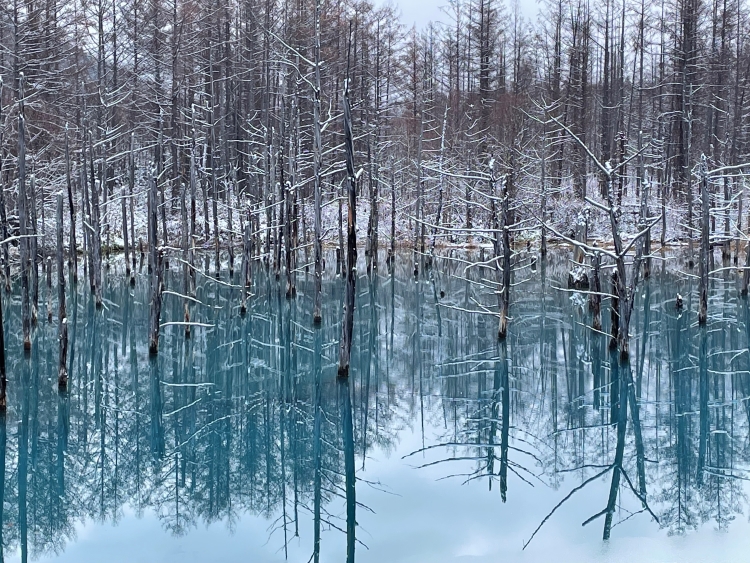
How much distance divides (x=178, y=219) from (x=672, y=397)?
25505 mm

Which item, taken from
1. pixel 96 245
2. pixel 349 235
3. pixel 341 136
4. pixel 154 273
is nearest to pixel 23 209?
pixel 154 273

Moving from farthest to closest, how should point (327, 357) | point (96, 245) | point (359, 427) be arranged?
point (96, 245) → point (327, 357) → point (359, 427)

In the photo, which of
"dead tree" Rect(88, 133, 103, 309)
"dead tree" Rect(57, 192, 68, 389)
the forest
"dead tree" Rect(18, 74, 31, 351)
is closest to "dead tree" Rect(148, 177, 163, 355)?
the forest

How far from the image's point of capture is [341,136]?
38.0 metres

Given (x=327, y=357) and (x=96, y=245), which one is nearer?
(x=327, y=357)

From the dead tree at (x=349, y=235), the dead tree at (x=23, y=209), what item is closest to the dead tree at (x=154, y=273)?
the dead tree at (x=23, y=209)

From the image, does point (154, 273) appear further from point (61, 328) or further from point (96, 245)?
point (96, 245)

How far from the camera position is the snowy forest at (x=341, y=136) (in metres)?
18.7

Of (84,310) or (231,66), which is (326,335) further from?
(231,66)

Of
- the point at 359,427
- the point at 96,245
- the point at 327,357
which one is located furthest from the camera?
the point at 96,245

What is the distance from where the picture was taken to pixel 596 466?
29.3 ft

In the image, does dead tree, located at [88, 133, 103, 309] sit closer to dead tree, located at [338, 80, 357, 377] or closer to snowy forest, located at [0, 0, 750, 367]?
snowy forest, located at [0, 0, 750, 367]

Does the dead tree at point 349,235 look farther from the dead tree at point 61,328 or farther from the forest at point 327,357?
the dead tree at point 61,328

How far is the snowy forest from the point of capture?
61.5ft
